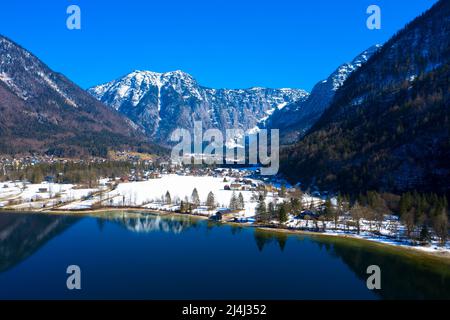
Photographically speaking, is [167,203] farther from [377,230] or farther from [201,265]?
[377,230]

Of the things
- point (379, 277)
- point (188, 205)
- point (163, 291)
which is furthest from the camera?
point (188, 205)

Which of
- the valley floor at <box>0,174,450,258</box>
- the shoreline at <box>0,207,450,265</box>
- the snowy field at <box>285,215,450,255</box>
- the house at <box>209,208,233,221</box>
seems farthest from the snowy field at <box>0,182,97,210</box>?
the snowy field at <box>285,215,450,255</box>

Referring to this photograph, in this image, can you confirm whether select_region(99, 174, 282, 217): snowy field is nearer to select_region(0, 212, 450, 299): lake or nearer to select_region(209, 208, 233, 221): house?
select_region(209, 208, 233, 221): house

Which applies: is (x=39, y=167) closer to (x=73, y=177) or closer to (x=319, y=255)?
(x=73, y=177)

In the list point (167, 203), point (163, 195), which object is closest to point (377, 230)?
point (167, 203)

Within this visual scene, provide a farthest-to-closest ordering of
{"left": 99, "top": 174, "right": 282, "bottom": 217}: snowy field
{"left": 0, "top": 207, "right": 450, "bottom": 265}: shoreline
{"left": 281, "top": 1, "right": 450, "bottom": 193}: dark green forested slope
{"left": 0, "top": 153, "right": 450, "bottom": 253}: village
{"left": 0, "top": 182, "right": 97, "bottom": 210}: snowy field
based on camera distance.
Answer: {"left": 0, "top": 182, "right": 97, "bottom": 210}: snowy field < {"left": 99, "top": 174, "right": 282, "bottom": 217}: snowy field < {"left": 281, "top": 1, "right": 450, "bottom": 193}: dark green forested slope < {"left": 0, "top": 153, "right": 450, "bottom": 253}: village < {"left": 0, "top": 207, "right": 450, "bottom": 265}: shoreline

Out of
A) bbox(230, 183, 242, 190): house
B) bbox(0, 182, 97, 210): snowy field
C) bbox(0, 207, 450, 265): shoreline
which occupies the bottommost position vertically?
bbox(0, 207, 450, 265): shoreline
